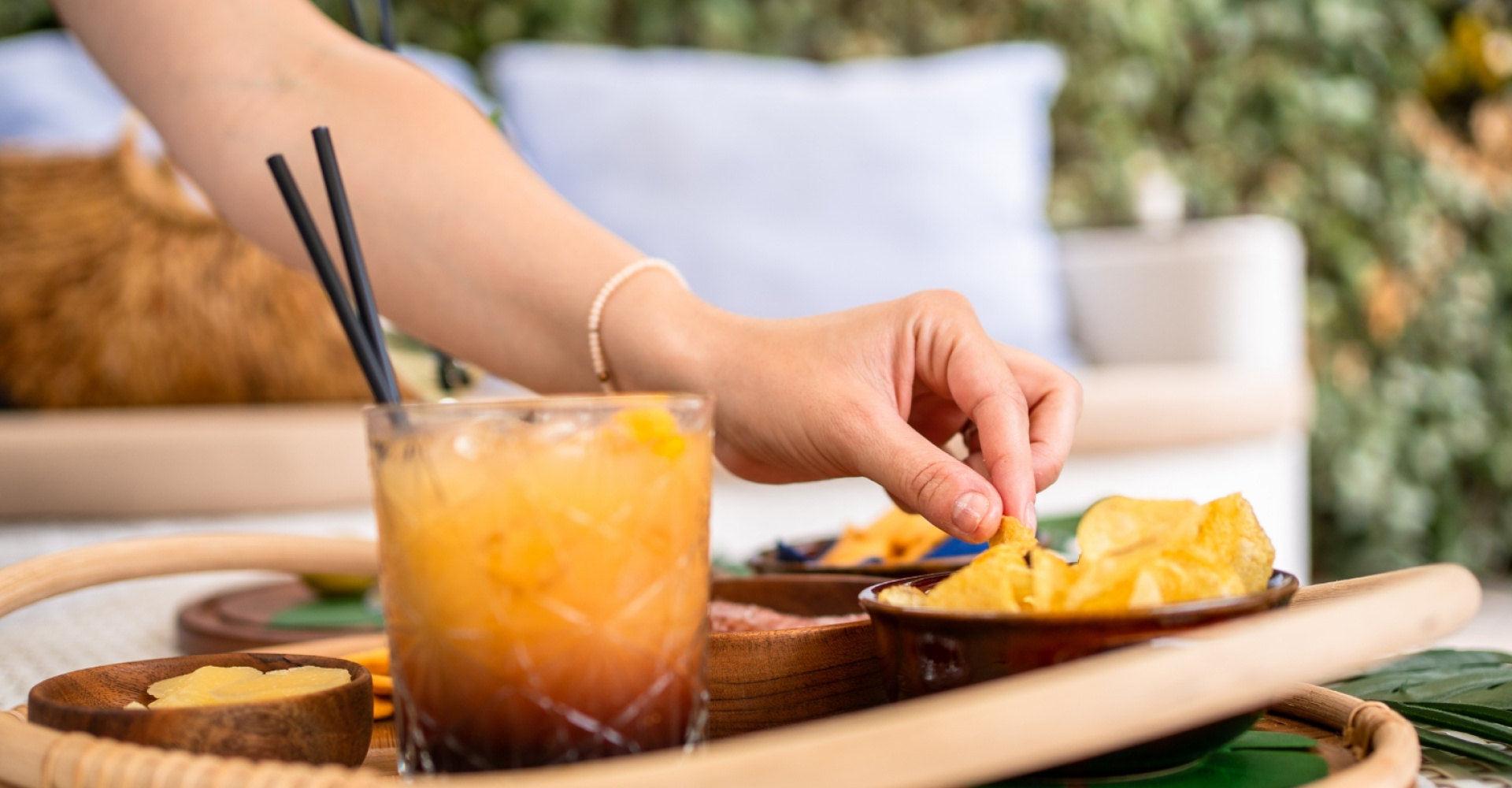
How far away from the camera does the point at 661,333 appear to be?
81 centimetres

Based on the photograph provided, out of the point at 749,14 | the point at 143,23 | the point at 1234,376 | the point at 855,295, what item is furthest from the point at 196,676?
the point at 749,14

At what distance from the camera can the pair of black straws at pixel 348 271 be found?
552 mm

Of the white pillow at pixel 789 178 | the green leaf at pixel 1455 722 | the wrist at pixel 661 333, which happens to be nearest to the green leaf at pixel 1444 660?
the green leaf at pixel 1455 722

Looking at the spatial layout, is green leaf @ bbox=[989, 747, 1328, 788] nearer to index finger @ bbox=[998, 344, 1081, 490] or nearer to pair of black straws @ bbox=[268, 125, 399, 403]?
index finger @ bbox=[998, 344, 1081, 490]

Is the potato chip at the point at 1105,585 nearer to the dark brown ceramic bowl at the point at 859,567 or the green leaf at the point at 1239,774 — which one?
the green leaf at the point at 1239,774

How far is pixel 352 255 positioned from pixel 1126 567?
1.29 feet

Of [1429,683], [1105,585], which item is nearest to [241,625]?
[1105,585]

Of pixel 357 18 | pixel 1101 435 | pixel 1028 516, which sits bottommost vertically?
pixel 1101 435

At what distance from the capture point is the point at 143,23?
3.03ft

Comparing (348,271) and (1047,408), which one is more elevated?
(348,271)

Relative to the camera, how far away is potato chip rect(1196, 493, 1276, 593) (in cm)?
53

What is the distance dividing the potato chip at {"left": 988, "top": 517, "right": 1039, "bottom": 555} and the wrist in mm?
242

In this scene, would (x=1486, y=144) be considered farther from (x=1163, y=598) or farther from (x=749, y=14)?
(x=1163, y=598)

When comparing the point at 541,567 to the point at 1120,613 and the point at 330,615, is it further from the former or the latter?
the point at 330,615
